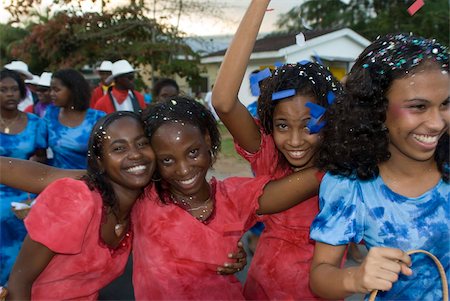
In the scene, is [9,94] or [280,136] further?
[9,94]

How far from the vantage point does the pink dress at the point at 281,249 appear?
199 cm

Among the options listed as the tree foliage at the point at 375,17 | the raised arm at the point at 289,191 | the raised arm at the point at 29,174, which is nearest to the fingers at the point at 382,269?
the raised arm at the point at 289,191

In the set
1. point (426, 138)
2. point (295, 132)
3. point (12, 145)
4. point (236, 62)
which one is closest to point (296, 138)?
point (295, 132)

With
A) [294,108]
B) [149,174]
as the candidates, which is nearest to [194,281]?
[149,174]

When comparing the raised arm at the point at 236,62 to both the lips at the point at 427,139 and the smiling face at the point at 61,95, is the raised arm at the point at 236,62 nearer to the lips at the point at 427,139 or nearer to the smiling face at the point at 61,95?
the lips at the point at 427,139

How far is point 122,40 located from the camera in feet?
43.3

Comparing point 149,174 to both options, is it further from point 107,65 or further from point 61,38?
point 61,38

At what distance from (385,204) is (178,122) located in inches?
36.7

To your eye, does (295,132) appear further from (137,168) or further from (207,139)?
(137,168)

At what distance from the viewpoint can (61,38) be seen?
14.8 meters

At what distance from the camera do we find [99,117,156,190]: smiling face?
6.41 ft

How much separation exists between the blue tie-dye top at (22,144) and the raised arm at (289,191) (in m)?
2.29

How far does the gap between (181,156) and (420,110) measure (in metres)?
0.97

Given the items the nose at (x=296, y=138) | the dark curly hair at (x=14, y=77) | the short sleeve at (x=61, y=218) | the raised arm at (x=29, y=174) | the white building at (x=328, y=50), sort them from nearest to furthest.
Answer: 1. the short sleeve at (x=61, y=218)
2. the nose at (x=296, y=138)
3. the raised arm at (x=29, y=174)
4. the dark curly hair at (x=14, y=77)
5. the white building at (x=328, y=50)
